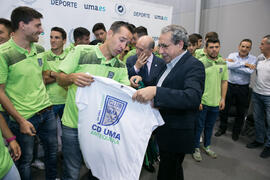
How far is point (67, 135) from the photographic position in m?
1.51

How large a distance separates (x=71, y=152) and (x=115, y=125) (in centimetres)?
47

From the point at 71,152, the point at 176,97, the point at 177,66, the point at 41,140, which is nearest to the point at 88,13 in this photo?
the point at 41,140

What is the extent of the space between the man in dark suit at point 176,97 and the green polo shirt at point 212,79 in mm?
1474

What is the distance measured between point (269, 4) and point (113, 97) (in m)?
4.65

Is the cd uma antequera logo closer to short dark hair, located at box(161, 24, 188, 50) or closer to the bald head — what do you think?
short dark hair, located at box(161, 24, 188, 50)

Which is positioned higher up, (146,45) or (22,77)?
(146,45)

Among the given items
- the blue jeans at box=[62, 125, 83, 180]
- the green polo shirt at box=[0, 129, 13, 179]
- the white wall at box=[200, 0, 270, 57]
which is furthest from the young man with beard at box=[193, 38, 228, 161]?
the green polo shirt at box=[0, 129, 13, 179]

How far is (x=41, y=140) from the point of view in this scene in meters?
1.88

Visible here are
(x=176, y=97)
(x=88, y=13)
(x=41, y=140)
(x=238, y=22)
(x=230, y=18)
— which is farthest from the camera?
(x=230, y=18)

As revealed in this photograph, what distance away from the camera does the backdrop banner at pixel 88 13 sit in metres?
2.79

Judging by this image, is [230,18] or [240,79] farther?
[230,18]

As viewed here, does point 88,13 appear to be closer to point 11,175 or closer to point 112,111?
point 112,111

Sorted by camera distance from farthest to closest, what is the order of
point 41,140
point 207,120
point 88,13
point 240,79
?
point 240,79 < point 88,13 < point 207,120 < point 41,140

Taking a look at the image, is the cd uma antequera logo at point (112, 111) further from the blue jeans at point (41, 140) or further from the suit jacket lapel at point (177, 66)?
the blue jeans at point (41, 140)
